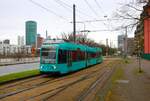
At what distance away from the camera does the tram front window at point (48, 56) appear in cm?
2623

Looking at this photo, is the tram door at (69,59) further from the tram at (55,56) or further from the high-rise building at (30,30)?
the high-rise building at (30,30)

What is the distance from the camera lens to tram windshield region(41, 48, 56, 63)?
26250mm

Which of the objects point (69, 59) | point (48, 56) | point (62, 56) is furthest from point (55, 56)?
point (69, 59)

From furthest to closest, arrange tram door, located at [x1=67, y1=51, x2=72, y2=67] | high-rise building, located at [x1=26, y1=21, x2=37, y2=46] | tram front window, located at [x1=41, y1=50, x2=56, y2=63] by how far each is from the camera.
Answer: high-rise building, located at [x1=26, y1=21, x2=37, y2=46] < tram door, located at [x1=67, y1=51, x2=72, y2=67] < tram front window, located at [x1=41, y1=50, x2=56, y2=63]

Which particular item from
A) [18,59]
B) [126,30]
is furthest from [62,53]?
[18,59]

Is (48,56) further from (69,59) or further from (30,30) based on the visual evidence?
(30,30)

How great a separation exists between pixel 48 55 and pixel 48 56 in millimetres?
103

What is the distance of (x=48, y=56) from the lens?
26.5 metres

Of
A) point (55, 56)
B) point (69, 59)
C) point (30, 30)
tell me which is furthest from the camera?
point (30, 30)

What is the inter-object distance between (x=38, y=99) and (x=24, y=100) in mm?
618

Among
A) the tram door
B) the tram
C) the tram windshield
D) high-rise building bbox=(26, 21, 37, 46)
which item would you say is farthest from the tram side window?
high-rise building bbox=(26, 21, 37, 46)

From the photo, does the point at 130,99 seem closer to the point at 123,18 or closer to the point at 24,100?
the point at 24,100

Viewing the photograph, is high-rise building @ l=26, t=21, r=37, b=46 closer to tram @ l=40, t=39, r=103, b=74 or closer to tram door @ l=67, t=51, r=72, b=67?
tram door @ l=67, t=51, r=72, b=67

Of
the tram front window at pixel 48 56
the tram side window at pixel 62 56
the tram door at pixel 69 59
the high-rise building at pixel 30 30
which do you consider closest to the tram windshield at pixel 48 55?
the tram front window at pixel 48 56
